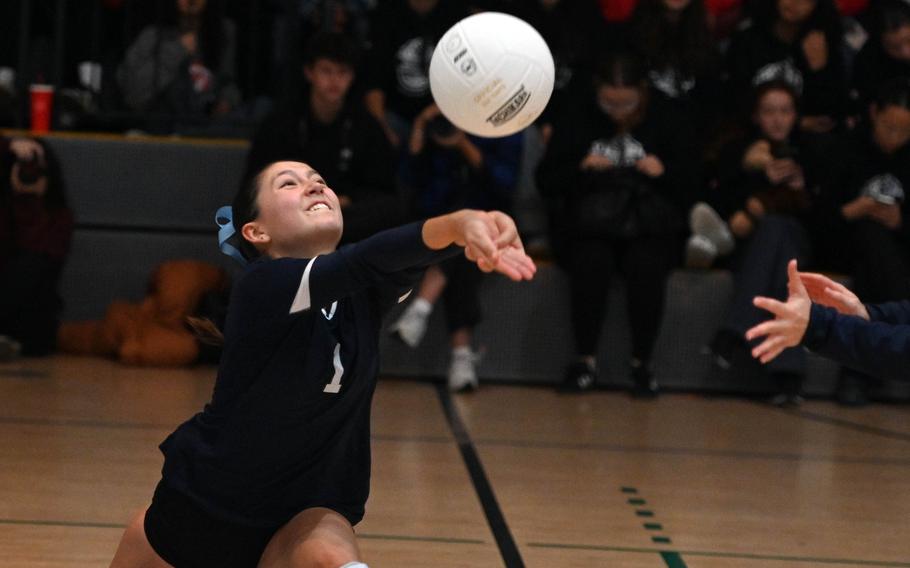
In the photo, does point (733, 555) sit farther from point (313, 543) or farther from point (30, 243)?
point (30, 243)

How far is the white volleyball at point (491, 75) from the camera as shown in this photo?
382cm

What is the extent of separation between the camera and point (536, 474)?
4.82m

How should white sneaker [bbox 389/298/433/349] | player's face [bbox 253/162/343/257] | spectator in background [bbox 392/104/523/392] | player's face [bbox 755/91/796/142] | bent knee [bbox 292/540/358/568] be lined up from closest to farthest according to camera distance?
→ bent knee [bbox 292/540/358/568], player's face [bbox 253/162/343/257], white sneaker [bbox 389/298/433/349], spectator in background [bbox 392/104/523/392], player's face [bbox 755/91/796/142]

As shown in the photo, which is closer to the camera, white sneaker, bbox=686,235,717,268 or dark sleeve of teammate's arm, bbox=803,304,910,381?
dark sleeve of teammate's arm, bbox=803,304,910,381

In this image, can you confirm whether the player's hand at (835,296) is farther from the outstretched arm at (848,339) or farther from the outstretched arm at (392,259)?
the outstretched arm at (392,259)

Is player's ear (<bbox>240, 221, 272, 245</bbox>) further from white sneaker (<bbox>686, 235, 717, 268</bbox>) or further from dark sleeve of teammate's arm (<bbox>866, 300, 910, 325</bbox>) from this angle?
white sneaker (<bbox>686, 235, 717, 268</bbox>)

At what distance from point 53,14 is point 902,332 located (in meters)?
6.23

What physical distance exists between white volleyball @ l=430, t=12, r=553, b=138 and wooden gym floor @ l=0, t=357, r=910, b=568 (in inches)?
47.1

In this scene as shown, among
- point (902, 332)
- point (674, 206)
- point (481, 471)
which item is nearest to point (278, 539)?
point (902, 332)

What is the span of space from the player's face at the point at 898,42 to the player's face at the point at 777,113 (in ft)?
2.48

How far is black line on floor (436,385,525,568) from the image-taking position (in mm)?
3793

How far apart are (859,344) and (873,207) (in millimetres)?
3793

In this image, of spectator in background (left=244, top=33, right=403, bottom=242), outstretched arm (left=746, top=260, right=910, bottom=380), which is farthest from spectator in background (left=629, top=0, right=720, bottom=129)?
Answer: outstretched arm (left=746, top=260, right=910, bottom=380)

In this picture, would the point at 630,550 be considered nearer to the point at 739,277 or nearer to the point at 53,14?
the point at 739,277
